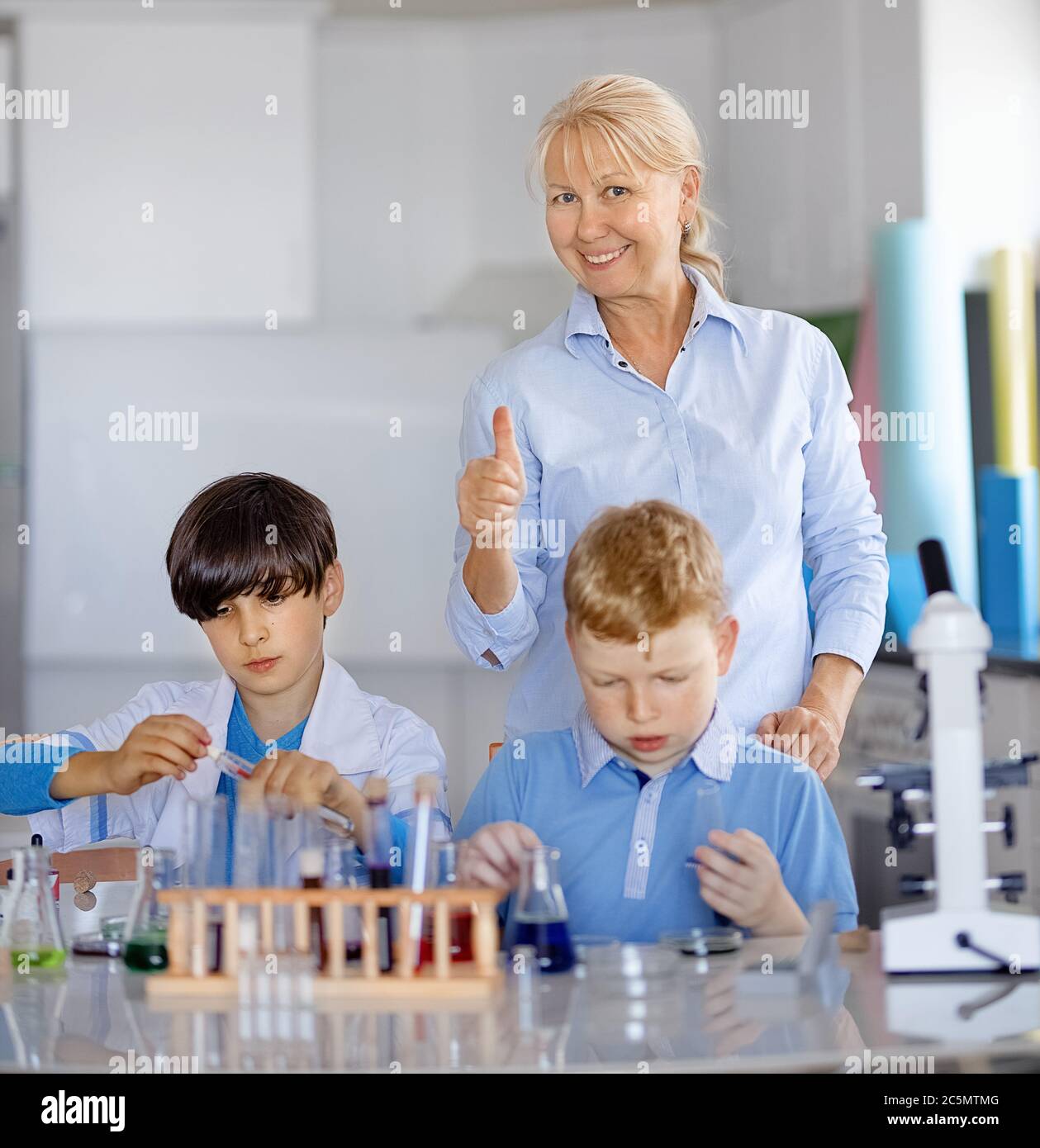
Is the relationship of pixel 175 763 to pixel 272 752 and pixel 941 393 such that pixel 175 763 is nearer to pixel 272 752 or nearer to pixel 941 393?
pixel 272 752

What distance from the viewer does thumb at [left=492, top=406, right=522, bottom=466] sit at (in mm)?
1429

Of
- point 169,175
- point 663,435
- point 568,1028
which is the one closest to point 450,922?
point 568,1028

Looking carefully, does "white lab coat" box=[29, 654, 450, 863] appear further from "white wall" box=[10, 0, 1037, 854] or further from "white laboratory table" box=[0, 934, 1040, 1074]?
"white wall" box=[10, 0, 1037, 854]

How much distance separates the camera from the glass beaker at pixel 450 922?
119 cm

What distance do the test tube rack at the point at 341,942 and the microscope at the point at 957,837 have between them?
334 mm

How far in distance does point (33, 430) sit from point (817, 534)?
2.36 metres

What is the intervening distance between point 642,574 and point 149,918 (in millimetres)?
550

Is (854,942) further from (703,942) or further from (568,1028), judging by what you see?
(568,1028)

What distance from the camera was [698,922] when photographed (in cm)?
143

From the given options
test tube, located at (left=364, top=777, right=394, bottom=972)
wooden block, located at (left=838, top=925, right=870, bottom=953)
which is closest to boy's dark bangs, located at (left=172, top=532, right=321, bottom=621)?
test tube, located at (left=364, top=777, right=394, bottom=972)

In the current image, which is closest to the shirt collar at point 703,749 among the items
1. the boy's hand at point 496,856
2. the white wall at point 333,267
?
the boy's hand at point 496,856

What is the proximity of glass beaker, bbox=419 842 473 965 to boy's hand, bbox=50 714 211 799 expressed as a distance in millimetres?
343

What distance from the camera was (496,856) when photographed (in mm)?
1280

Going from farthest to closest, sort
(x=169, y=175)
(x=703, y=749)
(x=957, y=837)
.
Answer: (x=169, y=175)
(x=703, y=749)
(x=957, y=837)
